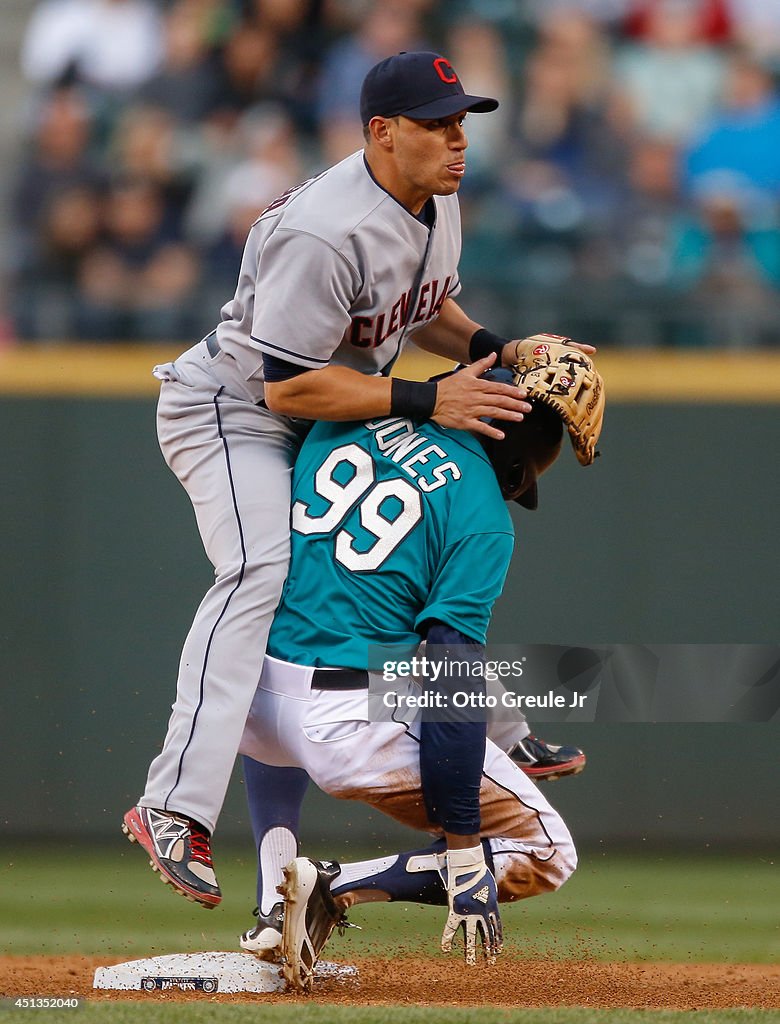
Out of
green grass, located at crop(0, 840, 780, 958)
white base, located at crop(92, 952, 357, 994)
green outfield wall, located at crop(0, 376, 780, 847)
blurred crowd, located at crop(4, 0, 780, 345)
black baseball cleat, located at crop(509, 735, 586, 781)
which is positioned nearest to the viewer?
white base, located at crop(92, 952, 357, 994)

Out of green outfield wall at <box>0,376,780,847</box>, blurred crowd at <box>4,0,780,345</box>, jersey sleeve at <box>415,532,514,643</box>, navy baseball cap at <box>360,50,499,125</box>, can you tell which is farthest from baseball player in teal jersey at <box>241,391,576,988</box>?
blurred crowd at <box>4,0,780,345</box>

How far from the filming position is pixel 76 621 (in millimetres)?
5520

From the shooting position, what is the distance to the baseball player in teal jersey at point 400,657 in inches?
121

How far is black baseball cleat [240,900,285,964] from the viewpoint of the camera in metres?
3.48

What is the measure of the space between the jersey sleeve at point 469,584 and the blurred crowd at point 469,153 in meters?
2.85

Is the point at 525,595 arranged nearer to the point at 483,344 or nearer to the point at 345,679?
the point at 483,344

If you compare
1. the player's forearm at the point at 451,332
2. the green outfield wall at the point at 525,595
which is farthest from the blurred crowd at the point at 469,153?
the player's forearm at the point at 451,332

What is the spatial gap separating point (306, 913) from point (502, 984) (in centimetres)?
60

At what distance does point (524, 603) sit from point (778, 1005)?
2435mm

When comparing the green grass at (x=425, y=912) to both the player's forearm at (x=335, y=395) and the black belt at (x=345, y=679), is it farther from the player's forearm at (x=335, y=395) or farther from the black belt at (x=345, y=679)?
the player's forearm at (x=335, y=395)

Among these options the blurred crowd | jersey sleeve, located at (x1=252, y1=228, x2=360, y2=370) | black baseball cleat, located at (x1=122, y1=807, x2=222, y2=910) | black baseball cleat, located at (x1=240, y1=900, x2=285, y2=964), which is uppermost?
the blurred crowd

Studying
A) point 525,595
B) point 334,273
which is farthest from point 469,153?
point 334,273

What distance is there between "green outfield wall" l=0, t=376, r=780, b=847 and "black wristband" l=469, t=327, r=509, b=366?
2.04 m

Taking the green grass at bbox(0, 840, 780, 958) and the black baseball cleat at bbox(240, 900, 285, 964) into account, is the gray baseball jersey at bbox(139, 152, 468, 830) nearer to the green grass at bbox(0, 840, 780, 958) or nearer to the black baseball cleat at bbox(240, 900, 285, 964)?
the black baseball cleat at bbox(240, 900, 285, 964)
